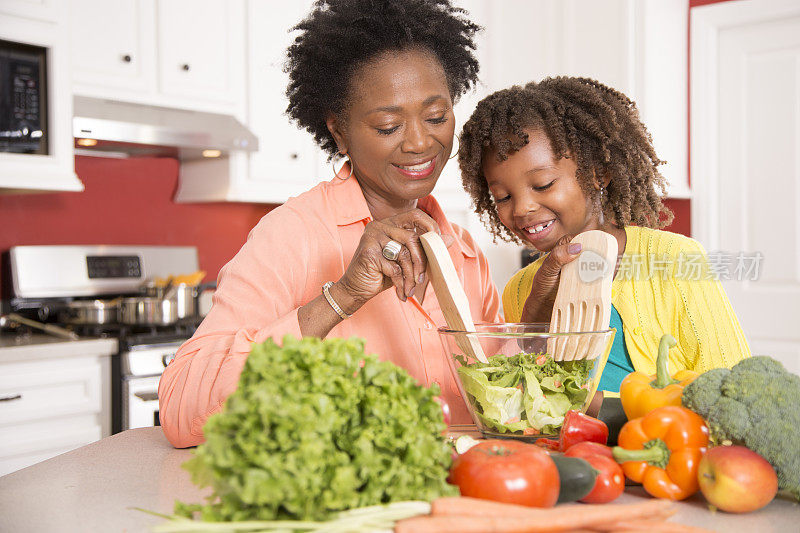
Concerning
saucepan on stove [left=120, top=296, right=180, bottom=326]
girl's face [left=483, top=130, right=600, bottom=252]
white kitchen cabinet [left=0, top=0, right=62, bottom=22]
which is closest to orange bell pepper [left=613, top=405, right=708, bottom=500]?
girl's face [left=483, top=130, right=600, bottom=252]

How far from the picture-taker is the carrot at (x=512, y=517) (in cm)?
76

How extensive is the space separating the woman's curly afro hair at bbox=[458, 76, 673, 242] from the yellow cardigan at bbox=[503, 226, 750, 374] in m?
0.12

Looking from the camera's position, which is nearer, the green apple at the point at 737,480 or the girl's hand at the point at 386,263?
the green apple at the point at 737,480

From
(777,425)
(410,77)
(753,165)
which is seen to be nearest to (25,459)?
(410,77)

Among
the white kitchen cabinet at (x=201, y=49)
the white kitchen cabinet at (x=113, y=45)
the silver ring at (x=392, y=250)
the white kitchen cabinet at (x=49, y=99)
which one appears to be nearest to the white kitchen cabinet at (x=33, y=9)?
the white kitchen cabinet at (x=49, y=99)

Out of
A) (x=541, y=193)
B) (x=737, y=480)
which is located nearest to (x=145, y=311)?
(x=541, y=193)

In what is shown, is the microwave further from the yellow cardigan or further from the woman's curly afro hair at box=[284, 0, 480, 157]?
the yellow cardigan

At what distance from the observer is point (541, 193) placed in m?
1.57

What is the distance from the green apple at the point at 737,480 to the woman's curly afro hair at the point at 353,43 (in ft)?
3.17

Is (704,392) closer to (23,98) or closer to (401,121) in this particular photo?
(401,121)

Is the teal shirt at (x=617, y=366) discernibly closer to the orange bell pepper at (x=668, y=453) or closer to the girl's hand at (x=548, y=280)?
the girl's hand at (x=548, y=280)

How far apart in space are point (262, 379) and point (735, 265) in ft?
4.67

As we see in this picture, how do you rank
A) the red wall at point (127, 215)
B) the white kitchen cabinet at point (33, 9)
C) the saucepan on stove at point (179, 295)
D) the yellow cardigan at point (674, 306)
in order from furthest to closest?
the red wall at point (127, 215) < the saucepan on stove at point (179, 295) < the white kitchen cabinet at point (33, 9) < the yellow cardigan at point (674, 306)

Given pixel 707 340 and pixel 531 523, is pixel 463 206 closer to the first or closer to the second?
Result: pixel 707 340
